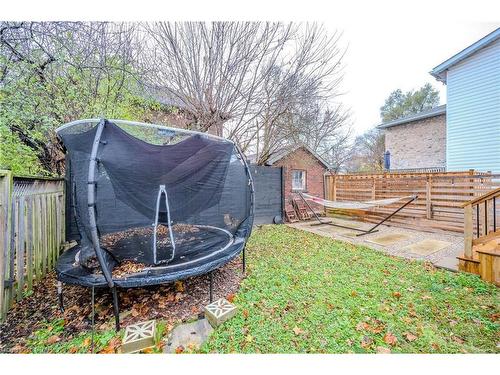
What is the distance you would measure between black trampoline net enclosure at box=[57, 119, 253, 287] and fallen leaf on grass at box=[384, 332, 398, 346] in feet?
5.37

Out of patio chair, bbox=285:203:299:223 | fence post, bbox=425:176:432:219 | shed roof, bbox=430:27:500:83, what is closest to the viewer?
fence post, bbox=425:176:432:219

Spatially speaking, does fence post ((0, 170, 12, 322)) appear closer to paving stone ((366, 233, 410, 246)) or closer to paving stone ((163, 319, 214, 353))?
paving stone ((163, 319, 214, 353))

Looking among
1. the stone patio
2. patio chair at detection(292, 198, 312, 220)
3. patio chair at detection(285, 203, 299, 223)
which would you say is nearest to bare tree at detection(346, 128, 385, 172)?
patio chair at detection(292, 198, 312, 220)

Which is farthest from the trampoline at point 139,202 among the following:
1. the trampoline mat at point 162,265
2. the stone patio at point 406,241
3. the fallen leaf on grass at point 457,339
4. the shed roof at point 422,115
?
the shed roof at point 422,115

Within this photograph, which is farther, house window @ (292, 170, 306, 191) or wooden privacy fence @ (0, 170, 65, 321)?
house window @ (292, 170, 306, 191)

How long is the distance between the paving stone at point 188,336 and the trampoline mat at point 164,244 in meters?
0.61

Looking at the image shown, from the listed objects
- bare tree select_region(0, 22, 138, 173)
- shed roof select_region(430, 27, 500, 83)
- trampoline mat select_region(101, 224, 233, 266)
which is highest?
shed roof select_region(430, 27, 500, 83)

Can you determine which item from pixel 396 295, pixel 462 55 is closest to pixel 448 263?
pixel 396 295

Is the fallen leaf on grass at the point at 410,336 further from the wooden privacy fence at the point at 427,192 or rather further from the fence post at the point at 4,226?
the wooden privacy fence at the point at 427,192

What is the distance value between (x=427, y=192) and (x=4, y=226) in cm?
801

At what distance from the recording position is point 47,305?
224cm

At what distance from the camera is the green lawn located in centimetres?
170

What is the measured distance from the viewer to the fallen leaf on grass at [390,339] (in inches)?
66.6

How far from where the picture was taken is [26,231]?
2.34 meters
